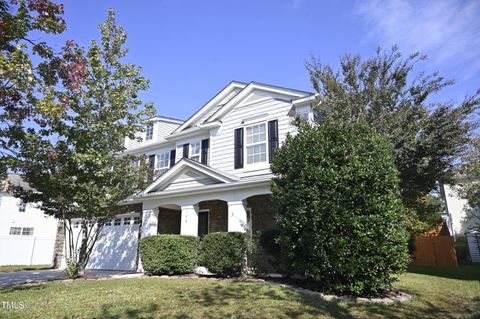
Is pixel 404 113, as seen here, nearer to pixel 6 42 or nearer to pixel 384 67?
pixel 384 67

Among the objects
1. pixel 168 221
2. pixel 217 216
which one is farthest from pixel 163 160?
pixel 217 216

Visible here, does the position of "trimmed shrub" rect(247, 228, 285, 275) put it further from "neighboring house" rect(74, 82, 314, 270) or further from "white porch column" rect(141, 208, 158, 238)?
"white porch column" rect(141, 208, 158, 238)

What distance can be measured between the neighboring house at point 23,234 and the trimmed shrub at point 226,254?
636 inches

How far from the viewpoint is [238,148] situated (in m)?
15.3

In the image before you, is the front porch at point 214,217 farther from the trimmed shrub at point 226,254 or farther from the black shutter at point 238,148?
the black shutter at point 238,148

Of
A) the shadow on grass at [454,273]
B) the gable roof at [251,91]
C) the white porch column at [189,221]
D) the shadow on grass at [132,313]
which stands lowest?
the shadow on grass at [132,313]

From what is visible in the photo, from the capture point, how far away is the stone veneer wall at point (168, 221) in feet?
53.5

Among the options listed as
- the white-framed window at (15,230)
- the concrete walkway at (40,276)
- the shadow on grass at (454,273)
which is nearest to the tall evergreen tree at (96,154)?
the concrete walkway at (40,276)

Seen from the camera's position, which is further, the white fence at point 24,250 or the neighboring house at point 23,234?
the neighboring house at point 23,234

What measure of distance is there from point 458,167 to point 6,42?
15.0m

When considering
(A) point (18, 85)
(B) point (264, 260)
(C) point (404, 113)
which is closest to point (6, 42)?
(A) point (18, 85)

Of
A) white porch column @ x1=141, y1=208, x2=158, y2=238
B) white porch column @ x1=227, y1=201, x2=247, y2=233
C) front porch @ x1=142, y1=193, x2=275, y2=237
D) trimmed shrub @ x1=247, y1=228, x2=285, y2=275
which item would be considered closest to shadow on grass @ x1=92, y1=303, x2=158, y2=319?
trimmed shrub @ x1=247, y1=228, x2=285, y2=275

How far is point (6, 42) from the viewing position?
608 centimetres

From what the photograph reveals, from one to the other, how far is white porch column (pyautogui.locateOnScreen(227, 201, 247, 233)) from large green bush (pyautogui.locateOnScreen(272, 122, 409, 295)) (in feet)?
13.5
